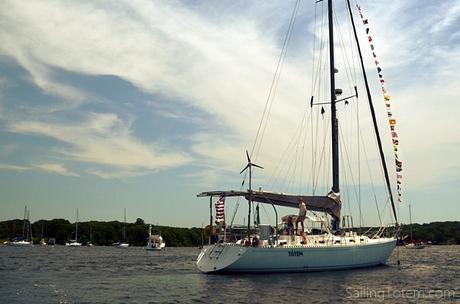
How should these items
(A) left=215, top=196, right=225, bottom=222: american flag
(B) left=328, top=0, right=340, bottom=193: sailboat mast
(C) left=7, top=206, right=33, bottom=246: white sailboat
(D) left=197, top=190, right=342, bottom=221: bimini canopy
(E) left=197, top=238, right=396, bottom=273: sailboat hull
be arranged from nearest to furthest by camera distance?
1. (E) left=197, top=238, right=396, bottom=273: sailboat hull
2. (A) left=215, top=196, right=225, bottom=222: american flag
3. (D) left=197, top=190, right=342, bottom=221: bimini canopy
4. (B) left=328, top=0, right=340, bottom=193: sailboat mast
5. (C) left=7, top=206, right=33, bottom=246: white sailboat

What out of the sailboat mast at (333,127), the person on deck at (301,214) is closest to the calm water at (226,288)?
the person on deck at (301,214)

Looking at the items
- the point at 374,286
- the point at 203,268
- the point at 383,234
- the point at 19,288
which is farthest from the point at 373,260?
the point at 19,288

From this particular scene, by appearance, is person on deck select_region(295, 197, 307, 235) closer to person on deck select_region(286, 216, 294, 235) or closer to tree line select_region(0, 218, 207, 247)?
person on deck select_region(286, 216, 294, 235)

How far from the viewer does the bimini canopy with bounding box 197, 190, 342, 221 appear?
44219mm

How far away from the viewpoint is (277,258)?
4209cm

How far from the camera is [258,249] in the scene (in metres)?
41.2

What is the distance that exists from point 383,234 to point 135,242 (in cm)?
14566

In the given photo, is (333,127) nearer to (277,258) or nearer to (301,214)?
(301,214)

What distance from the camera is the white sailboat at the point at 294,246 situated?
4166cm

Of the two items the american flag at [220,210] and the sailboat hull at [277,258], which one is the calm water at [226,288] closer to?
the sailboat hull at [277,258]

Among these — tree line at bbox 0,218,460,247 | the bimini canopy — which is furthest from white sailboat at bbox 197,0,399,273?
tree line at bbox 0,218,460,247

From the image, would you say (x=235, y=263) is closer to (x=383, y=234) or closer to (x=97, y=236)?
(x=383, y=234)

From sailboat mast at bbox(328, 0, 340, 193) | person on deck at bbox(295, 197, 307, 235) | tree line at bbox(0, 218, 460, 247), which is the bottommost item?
tree line at bbox(0, 218, 460, 247)

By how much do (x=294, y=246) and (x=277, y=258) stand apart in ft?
6.16
